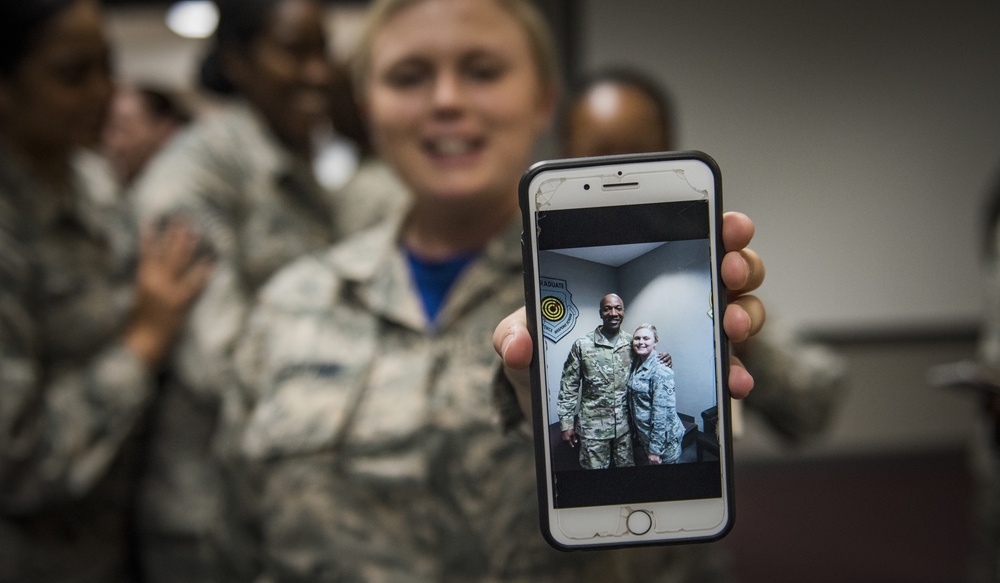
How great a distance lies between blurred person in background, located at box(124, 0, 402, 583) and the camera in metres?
1.30

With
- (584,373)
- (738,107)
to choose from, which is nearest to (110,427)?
(584,373)

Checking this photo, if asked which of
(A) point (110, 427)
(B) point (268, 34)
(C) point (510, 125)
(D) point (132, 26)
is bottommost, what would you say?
(A) point (110, 427)

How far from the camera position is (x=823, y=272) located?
12.0 feet

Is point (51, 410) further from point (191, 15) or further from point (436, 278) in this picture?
point (191, 15)

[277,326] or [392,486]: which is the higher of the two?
[277,326]

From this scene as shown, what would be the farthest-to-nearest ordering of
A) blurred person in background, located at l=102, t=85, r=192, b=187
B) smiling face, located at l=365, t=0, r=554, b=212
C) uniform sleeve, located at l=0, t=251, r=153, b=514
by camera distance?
blurred person in background, located at l=102, t=85, r=192, b=187
uniform sleeve, located at l=0, t=251, r=153, b=514
smiling face, located at l=365, t=0, r=554, b=212

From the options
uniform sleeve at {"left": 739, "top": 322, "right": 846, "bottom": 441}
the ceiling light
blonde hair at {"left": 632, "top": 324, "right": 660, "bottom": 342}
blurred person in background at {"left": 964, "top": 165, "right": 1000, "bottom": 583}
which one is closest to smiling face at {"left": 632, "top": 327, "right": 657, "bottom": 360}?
blonde hair at {"left": 632, "top": 324, "right": 660, "bottom": 342}

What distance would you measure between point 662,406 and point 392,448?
43 centimetres

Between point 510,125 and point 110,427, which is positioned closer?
point 510,125

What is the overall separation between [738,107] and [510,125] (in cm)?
302

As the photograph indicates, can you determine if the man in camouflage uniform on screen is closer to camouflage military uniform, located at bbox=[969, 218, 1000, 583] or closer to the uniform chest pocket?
the uniform chest pocket

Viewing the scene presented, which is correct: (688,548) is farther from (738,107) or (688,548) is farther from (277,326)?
(738,107)

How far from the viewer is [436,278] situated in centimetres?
90

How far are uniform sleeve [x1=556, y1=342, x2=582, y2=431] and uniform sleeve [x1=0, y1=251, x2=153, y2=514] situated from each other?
79 cm
